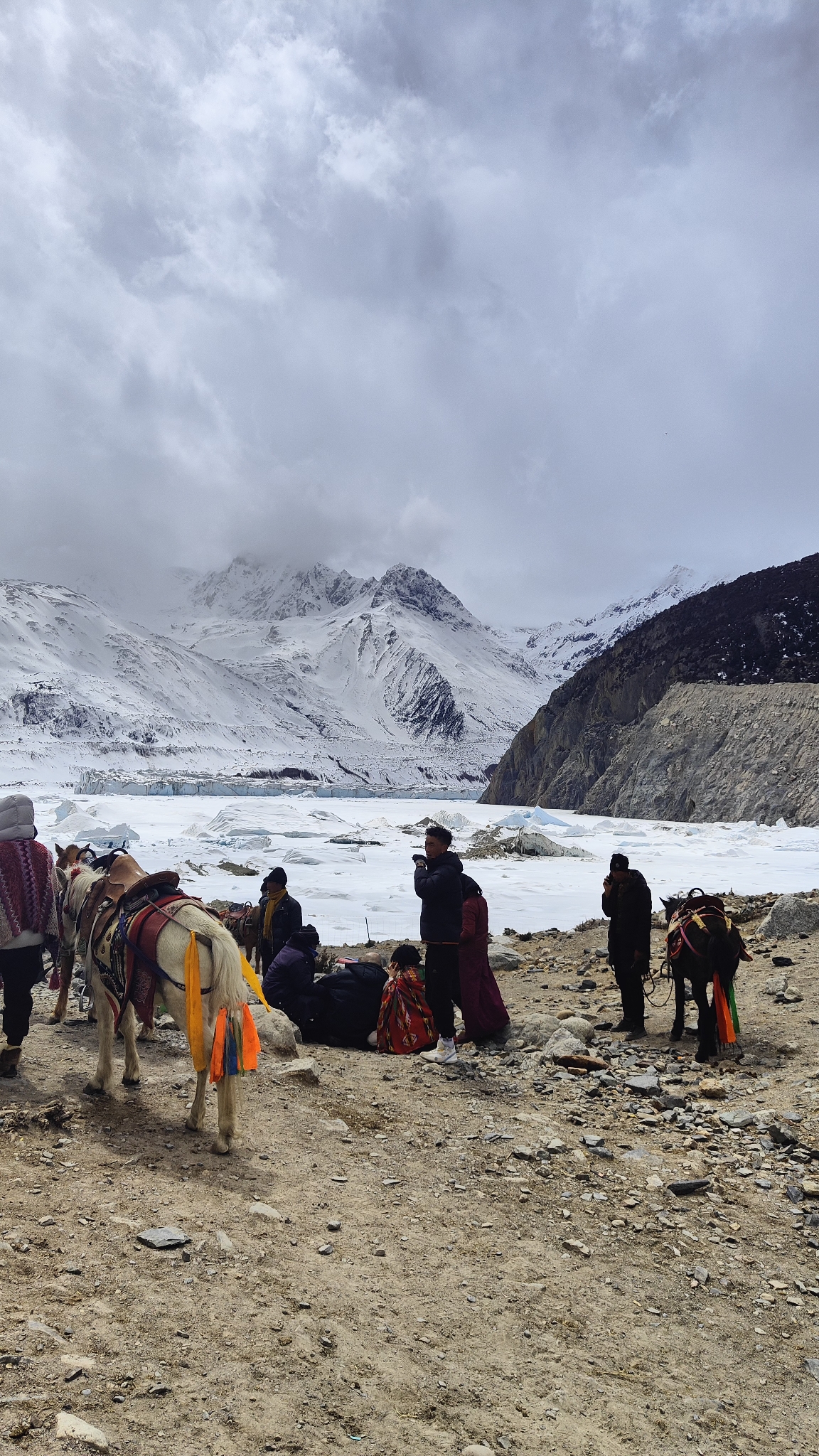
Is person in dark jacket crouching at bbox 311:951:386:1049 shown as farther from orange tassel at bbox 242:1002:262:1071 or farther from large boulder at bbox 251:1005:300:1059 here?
orange tassel at bbox 242:1002:262:1071

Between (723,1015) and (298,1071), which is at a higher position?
(723,1015)

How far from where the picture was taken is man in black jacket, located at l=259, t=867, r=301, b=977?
8.01m

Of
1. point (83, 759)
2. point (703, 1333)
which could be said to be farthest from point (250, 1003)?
point (83, 759)

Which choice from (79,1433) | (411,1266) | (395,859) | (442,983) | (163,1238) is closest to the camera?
(79,1433)

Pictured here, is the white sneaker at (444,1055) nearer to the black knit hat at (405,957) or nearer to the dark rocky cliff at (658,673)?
the black knit hat at (405,957)

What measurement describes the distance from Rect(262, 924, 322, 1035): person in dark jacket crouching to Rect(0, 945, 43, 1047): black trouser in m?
2.47

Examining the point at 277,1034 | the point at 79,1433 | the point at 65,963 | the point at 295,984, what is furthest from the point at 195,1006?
the point at 295,984

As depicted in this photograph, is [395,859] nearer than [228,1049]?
No

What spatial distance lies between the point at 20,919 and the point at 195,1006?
1375 millimetres

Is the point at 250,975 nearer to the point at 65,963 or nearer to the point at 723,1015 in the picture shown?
the point at 65,963

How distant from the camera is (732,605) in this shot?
57.1 metres

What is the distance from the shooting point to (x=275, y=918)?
26.5ft

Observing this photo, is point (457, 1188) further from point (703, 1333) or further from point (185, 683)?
point (185, 683)

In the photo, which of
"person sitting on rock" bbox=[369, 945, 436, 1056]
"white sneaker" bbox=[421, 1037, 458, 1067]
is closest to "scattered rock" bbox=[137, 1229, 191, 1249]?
"white sneaker" bbox=[421, 1037, 458, 1067]
